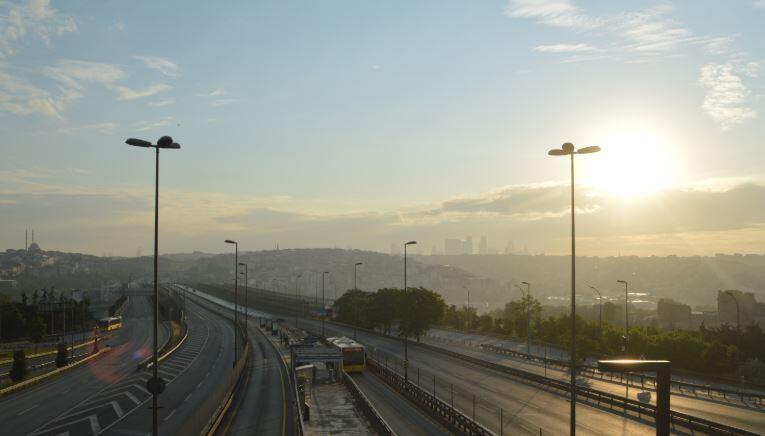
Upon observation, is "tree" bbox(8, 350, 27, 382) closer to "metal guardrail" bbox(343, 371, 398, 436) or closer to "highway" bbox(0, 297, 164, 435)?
"highway" bbox(0, 297, 164, 435)

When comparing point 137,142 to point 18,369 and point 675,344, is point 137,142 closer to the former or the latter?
point 18,369

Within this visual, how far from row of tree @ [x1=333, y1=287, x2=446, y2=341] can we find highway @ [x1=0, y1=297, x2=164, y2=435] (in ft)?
113

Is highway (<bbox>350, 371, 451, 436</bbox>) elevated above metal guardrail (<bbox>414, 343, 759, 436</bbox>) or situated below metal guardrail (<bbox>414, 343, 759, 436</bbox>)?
below

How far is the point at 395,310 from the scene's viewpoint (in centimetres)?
12288

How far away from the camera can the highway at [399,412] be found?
4197 cm

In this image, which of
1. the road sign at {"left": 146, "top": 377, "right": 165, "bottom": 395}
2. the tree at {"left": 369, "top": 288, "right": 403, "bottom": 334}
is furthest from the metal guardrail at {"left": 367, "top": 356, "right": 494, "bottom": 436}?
the tree at {"left": 369, "top": 288, "right": 403, "bottom": 334}

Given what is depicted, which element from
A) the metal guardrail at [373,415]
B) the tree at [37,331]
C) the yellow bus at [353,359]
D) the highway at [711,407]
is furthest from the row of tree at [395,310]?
the tree at [37,331]

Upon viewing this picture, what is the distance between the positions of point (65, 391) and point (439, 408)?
35417 millimetres

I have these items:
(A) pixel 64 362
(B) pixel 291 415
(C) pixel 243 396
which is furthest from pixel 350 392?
(A) pixel 64 362

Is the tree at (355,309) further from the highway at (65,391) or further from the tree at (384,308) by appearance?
the highway at (65,391)

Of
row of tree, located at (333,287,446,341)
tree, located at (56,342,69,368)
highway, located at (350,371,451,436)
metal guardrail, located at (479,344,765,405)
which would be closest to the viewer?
highway, located at (350,371,451,436)

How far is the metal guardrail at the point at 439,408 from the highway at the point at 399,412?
0.50 meters

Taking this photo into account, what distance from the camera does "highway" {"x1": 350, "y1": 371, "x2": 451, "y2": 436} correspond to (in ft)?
138

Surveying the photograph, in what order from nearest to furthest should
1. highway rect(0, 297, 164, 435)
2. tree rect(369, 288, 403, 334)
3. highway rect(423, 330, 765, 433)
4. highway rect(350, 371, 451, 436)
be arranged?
1. highway rect(350, 371, 451, 436)
2. highway rect(423, 330, 765, 433)
3. highway rect(0, 297, 164, 435)
4. tree rect(369, 288, 403, 334)
